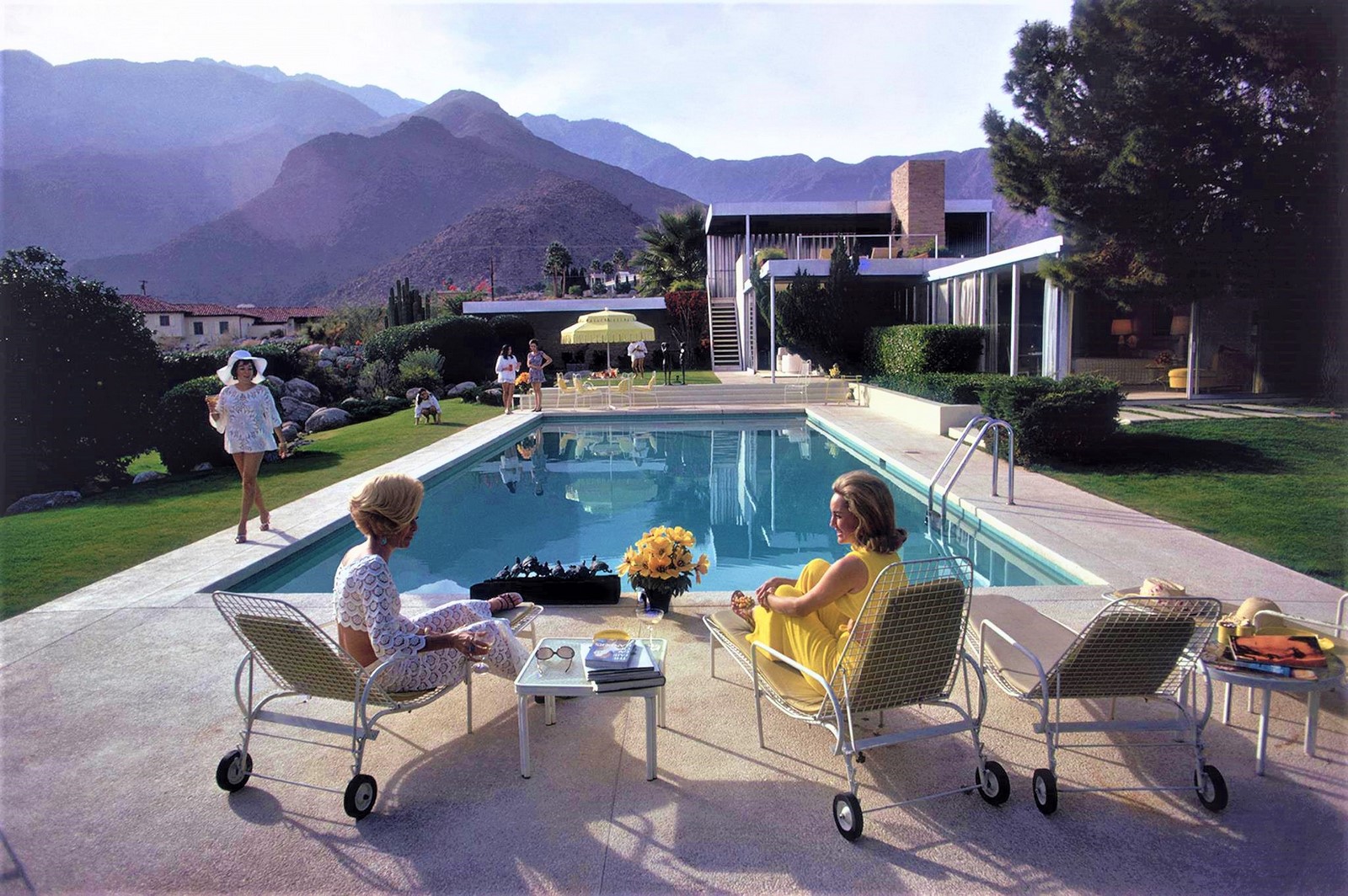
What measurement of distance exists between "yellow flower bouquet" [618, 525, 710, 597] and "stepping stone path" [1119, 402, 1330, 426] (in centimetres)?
840

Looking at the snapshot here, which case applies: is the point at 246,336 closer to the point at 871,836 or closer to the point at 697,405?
the point at 697,405

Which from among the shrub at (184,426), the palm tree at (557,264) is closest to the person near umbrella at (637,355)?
the shrub at (184,426)

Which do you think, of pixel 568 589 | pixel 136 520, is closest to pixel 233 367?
pixel 136 520

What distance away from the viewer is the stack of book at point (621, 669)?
3.07 meters

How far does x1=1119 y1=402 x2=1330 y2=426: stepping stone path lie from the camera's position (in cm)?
1138

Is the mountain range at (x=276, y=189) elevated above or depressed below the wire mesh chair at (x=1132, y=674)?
above

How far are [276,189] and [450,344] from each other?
93.0m

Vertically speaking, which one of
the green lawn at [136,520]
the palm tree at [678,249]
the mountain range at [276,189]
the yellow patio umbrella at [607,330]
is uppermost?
the mountain range at [276,189]

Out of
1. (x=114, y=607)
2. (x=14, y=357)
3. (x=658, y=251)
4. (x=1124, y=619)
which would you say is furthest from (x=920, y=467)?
(x=658, y=251)

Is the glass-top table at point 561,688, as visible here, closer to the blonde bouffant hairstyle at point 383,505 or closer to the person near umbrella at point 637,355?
the blonde bouffant hairstyle at point 383,505

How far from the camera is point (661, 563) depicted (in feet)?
15.4

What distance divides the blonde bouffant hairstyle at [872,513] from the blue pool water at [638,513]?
354 centimetres

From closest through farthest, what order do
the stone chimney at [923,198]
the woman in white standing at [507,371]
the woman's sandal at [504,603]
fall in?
the woman's sandal at [504,603] < the woman in white standing at [507,371] < the stone chimney at [923,198]

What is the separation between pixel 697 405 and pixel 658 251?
16912 mm
